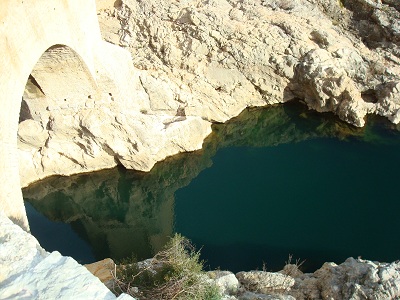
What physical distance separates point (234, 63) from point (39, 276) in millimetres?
11124

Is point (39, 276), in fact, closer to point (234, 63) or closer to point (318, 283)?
point (318, 283)

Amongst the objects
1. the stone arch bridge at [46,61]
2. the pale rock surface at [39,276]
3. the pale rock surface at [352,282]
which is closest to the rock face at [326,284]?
the pale rock surface at [352,282]

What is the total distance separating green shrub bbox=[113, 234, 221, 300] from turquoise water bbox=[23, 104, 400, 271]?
166 inches

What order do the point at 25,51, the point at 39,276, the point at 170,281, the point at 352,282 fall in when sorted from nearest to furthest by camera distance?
1. the point at 39,276
2. the point at 170,281
3. the point at 352,282
4. the point at 25,51

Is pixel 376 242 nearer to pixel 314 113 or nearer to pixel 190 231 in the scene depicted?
pixel 190 231

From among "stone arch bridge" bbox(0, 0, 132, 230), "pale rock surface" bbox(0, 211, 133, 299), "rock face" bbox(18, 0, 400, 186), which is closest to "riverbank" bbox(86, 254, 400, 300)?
"stone arch bridge" bbox(0, 0, 132, 230)

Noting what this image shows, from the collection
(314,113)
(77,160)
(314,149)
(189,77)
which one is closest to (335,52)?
(314,113)

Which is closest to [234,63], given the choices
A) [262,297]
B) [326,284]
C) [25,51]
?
[25,51]

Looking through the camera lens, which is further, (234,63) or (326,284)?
(234,63)

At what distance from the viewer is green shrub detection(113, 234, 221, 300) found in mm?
3848

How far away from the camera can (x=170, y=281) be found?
395 centimetres

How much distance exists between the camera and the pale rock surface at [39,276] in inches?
97.0

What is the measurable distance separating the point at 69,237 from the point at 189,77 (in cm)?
596

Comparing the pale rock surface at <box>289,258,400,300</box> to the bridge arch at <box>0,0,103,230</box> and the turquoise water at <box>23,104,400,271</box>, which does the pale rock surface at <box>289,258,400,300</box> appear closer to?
the turquoise water at <box>23,104,400,271</box>
